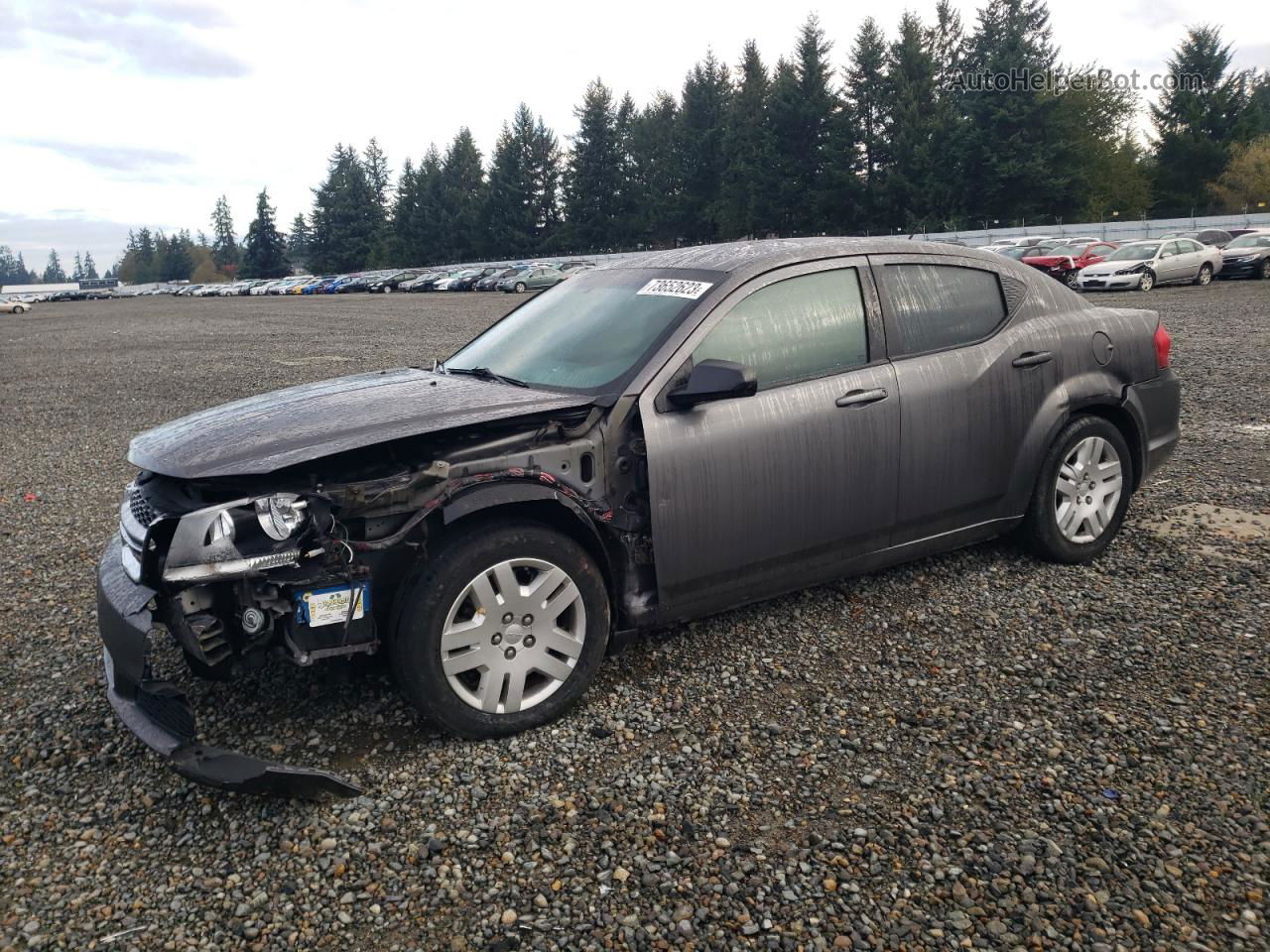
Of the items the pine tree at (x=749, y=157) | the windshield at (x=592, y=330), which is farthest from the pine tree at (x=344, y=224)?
the windshield at (x=592, y=330)

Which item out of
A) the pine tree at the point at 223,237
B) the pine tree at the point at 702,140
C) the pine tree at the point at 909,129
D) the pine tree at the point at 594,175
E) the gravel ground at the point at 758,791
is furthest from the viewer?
the pine tree at the point at 223,237

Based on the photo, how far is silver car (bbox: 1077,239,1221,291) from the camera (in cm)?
2528

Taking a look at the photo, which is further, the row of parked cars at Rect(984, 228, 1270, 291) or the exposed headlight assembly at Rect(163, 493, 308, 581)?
the row of parked cars at Rect(984, 228, 1270, 291)

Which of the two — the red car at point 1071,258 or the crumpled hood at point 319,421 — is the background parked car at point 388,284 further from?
the crumpled hood at point 319,421

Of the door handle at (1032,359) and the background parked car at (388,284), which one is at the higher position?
the background parked car at (388,284)

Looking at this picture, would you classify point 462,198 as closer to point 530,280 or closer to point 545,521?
point 530,280

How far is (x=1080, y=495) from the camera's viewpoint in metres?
4.82

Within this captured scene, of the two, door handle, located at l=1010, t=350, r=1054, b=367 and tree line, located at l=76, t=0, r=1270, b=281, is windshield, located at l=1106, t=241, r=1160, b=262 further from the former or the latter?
tree line, located at l=76, t=0, r=1270, b=281

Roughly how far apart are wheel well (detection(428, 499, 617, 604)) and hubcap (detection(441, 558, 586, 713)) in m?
0.18

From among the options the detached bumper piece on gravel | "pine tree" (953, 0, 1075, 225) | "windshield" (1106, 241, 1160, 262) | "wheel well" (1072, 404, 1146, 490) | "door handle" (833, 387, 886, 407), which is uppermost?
"pine tree" (953, 0, 1075, 225)

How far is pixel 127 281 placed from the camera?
183750 mm

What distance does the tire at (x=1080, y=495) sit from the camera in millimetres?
4688

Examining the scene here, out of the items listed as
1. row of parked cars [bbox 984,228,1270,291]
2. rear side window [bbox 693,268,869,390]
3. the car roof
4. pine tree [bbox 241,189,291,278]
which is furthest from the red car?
pine tree [bbox 241,189,291,278]

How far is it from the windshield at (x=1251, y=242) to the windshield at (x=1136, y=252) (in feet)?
13.1
